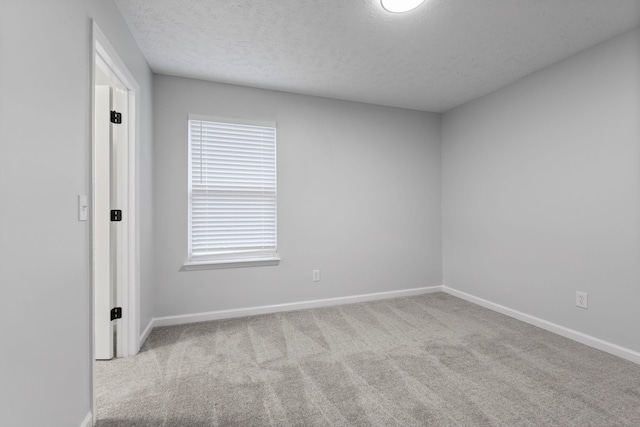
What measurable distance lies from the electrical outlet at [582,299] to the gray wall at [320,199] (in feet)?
5.41

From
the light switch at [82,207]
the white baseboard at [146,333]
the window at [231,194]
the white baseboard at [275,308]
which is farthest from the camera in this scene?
the window at [231,194]

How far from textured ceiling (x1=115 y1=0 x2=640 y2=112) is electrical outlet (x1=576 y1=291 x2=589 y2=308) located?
2105 mm

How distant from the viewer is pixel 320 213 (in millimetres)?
3523

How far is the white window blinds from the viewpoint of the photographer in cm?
307

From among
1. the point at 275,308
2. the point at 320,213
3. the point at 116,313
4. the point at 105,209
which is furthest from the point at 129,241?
the point at 320,213

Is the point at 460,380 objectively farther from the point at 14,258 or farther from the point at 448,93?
the point at 448,93

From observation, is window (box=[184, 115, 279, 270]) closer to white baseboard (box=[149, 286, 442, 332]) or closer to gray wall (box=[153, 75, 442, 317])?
gray wall (box=[153, 75, 442, 317])

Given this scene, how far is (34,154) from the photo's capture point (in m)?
1.11

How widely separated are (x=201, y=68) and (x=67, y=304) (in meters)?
2.33

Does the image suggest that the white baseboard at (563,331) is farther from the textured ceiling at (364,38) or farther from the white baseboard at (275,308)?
the textured ceiling at (364,38)

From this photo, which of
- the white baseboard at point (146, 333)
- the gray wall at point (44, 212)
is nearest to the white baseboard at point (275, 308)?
the white baseboard at point (146, 333)

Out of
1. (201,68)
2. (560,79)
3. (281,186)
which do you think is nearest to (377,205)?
(281,186)

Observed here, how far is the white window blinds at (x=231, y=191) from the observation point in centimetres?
307

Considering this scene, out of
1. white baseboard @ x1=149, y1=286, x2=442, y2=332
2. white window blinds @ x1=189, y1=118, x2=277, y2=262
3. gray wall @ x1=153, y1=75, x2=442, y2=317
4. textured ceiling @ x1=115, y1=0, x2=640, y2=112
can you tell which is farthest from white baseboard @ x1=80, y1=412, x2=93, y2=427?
textured ceiling @ x1=115, y1=0, x2=640, y2=112
